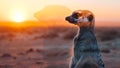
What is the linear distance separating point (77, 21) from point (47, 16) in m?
0.25

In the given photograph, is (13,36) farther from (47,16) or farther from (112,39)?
(112,39)

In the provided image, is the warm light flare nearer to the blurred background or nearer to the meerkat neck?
the blurred background

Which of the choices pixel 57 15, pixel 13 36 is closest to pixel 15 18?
pixel 13 36

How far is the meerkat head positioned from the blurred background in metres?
0.03

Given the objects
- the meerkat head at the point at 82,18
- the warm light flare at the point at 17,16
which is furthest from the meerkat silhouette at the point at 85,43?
the warm light flare at the point at 17,16

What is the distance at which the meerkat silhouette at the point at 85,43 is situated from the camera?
9.91 ft

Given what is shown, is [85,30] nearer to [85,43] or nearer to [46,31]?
[85,43]

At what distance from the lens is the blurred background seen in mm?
3004

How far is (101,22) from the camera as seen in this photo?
3.00m

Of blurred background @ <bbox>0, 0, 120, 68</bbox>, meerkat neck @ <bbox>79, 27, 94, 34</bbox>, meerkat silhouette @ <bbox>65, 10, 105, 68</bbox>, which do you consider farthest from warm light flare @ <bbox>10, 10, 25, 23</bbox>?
meerkat neck @ <bbox>79, 27, 94, 34</bbox>

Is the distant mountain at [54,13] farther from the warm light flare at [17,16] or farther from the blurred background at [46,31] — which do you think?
the warm light flare at [17,16]

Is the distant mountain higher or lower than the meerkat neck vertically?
higher

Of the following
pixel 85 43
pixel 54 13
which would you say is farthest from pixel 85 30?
pixel 54 13

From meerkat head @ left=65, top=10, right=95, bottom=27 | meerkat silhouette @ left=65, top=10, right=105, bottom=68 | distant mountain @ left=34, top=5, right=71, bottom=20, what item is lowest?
meerkat silhouette @ left=65, top=10, right=105, bottom=68
